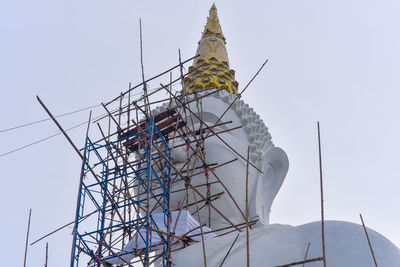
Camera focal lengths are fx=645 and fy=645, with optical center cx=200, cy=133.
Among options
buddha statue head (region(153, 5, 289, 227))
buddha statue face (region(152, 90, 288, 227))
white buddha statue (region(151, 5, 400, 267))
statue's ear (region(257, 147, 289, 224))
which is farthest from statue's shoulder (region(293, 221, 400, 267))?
statue's ear (region(257, 147, 289, 224))

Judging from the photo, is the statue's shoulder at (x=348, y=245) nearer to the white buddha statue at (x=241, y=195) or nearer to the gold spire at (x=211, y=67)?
the white buddha statue at (x=241, y=195)

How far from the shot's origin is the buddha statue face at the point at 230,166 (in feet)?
27.0

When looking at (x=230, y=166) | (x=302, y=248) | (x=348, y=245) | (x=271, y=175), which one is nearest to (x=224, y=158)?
(x=230, y=166)

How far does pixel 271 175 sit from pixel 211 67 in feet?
7.83

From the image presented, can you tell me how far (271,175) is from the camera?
905cm

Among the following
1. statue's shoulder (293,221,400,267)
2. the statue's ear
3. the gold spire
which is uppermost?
the gold spire

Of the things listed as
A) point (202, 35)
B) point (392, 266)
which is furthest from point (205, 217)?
point (202, 35)

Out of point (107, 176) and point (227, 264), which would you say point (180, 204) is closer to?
point (107, 176)

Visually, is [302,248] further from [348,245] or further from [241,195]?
[241,195]

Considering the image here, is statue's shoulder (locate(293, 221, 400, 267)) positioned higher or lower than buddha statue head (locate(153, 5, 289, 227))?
lower

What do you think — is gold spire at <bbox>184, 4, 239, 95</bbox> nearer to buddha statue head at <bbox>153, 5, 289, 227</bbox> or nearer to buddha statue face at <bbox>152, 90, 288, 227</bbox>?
buddha statue head at <bbox>153, 5, 289, 227</bbox>

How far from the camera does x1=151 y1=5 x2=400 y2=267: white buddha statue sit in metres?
6.08

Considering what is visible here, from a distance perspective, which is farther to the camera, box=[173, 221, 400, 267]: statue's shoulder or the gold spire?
the gold spire

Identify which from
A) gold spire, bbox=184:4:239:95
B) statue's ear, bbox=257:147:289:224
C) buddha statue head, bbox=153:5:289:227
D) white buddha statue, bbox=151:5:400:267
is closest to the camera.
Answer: white buddha statue, bbox=151:5:400:267
